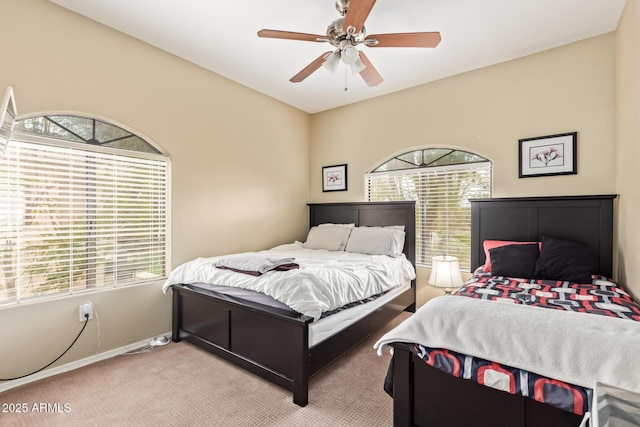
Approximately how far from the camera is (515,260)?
2.53 meters

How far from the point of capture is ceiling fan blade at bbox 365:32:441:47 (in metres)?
2.10

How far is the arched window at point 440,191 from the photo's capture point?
11.1 feet

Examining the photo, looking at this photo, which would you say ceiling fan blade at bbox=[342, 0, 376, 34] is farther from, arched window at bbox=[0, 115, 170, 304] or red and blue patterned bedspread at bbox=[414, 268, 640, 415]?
arched window at bbox=[0, 115, 170, 304]

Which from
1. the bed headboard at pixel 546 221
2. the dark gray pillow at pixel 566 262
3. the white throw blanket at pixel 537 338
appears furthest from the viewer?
the bed headboard at pixel 546 221

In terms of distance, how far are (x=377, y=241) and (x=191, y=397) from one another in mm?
2353

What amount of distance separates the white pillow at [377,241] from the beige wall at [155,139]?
1150 millimetres

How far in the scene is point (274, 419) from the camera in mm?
1807

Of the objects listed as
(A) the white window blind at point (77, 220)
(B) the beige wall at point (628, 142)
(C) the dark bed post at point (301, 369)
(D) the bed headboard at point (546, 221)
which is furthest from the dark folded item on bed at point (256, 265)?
(B) the beige wall at point (628, 142)

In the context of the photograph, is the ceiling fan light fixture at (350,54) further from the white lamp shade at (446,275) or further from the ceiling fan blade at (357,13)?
the white lamp shade at (446,275)

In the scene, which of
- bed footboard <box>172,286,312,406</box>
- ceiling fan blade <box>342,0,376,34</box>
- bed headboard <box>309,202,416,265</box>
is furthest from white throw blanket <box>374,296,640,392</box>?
bed headboard <box>309,202,416,265</box>

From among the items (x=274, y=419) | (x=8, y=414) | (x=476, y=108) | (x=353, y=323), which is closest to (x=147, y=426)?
(x=274, y=419)

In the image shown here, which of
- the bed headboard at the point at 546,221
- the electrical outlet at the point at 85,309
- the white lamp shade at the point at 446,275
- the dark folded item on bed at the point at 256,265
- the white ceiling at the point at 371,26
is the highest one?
the white ceiling at the point at 371,26

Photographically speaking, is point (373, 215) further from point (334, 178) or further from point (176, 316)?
point (176, 316)

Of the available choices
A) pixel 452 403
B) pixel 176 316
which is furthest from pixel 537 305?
pixel 176 316
